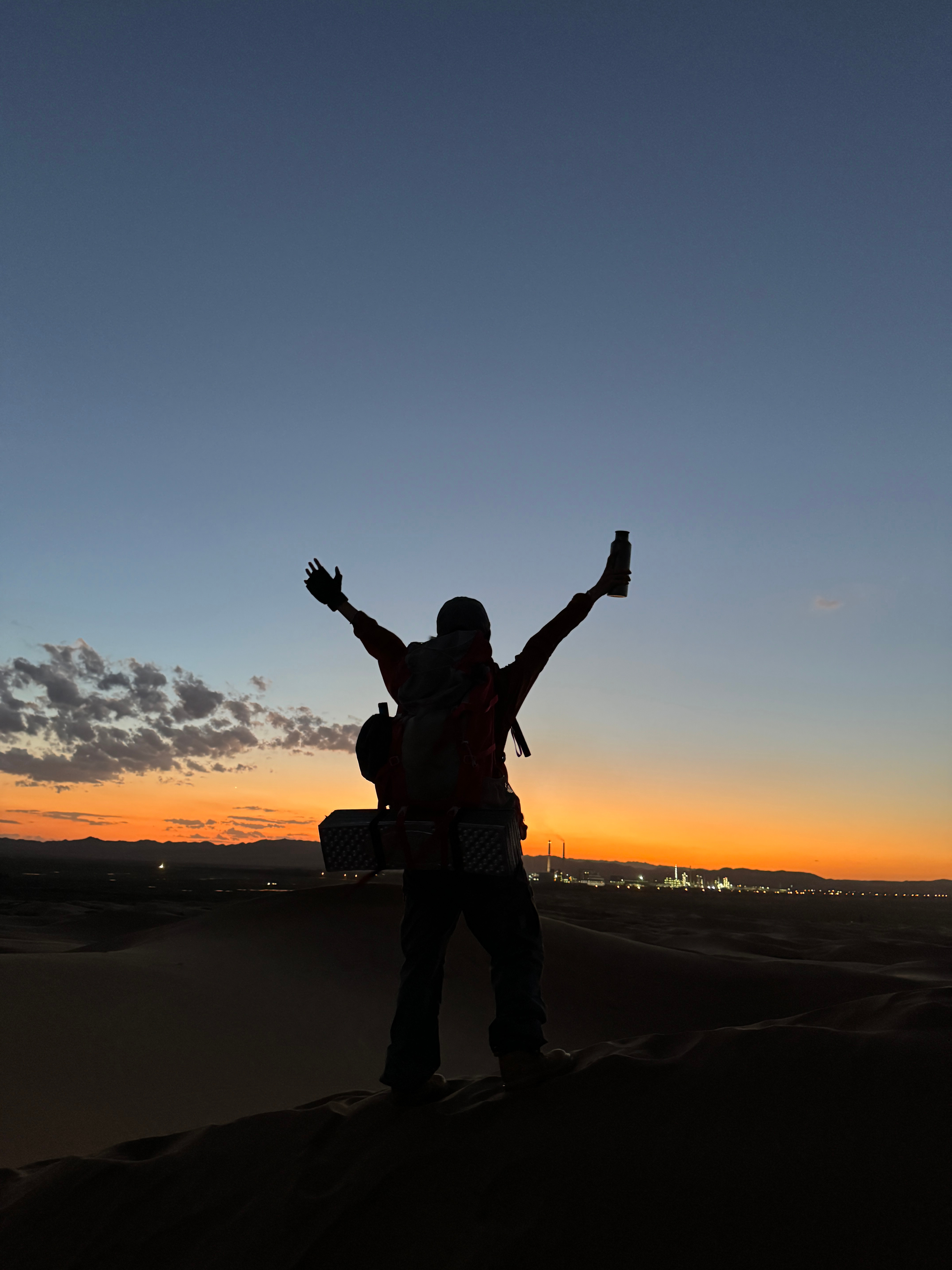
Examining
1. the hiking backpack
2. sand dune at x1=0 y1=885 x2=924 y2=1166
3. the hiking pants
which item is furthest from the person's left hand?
sand dune at x1=0 y1=885 x2=924 y2=1166

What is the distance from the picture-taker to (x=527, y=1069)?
3.08m

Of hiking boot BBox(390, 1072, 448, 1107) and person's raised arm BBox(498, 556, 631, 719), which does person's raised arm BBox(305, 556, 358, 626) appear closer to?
person's raised arm BBox(498, 556, 631, 719)

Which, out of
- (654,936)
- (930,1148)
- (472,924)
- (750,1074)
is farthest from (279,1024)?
(654,936)

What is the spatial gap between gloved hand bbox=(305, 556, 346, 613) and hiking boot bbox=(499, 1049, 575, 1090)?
221 cm

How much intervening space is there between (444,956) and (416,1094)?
613 mm

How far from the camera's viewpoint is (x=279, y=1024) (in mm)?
8586

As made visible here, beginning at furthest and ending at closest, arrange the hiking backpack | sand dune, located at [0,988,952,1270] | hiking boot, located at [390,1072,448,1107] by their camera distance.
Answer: hiking boot, located at [390,1072,448,1107], the hiking backpack, sand dune, located at [0,988,952,1270]

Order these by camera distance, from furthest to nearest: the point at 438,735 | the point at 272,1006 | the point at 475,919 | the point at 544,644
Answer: the point at 272,1006
the point at 544,644
the point at 475,919
the point at 438,735

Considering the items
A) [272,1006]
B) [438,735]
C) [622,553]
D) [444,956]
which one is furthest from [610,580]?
[272,1006]

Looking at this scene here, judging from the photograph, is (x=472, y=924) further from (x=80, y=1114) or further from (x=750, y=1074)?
(x=80, y=1114)

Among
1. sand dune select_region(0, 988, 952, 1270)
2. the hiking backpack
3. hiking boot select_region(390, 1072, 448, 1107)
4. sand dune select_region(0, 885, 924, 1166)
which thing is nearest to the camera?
sand dune select_region(0, 988, 952, 1270)

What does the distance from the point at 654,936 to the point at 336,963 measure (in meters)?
13.6

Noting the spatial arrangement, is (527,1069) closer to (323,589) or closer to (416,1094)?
(416,1094)

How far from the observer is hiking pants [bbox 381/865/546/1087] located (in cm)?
314
